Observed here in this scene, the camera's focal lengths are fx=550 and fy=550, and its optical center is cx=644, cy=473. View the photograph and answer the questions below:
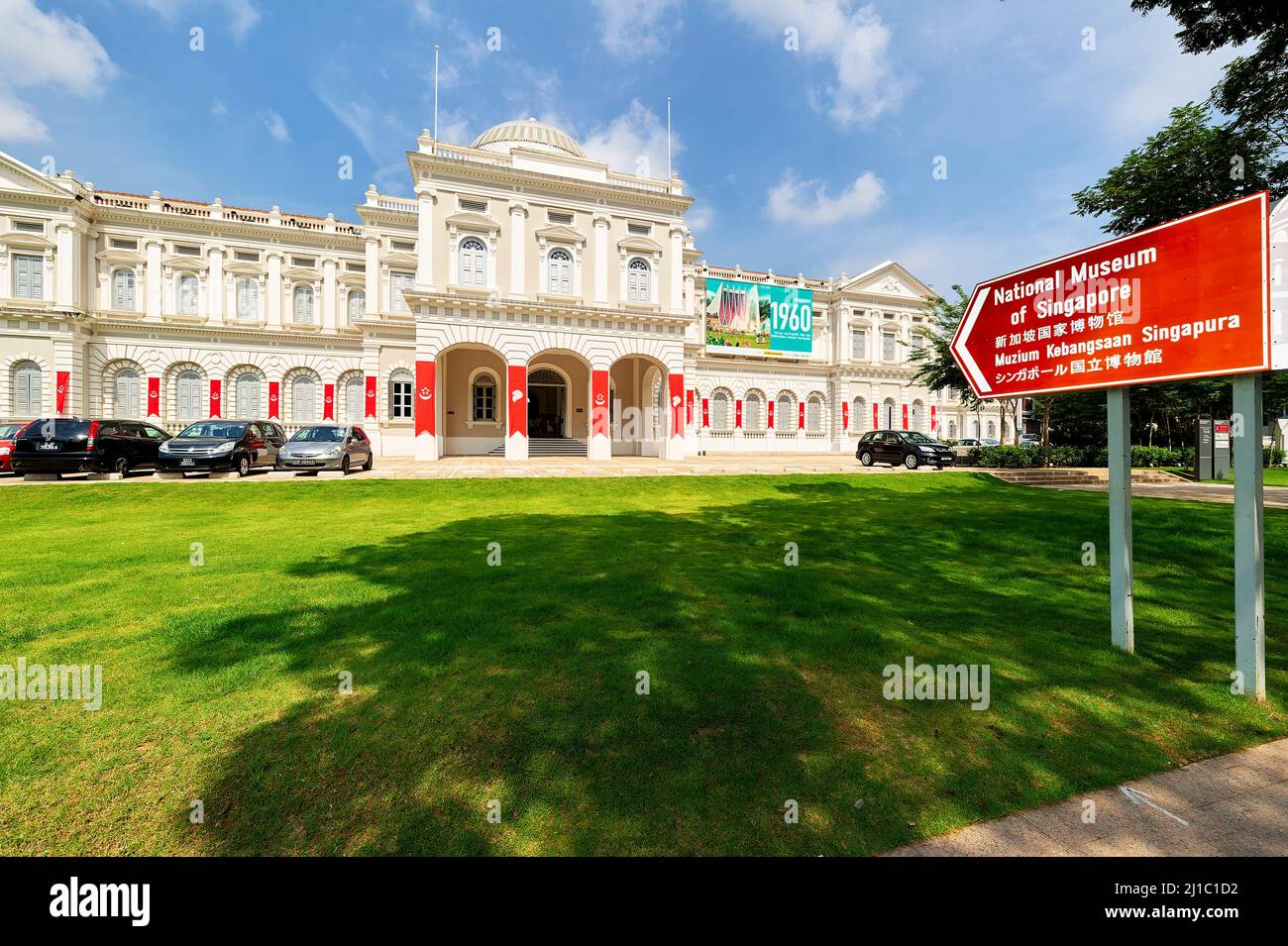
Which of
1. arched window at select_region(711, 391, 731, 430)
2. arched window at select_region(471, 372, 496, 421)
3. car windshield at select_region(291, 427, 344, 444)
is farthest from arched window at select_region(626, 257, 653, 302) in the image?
arched window at select_region(711, 391, 731, 430)

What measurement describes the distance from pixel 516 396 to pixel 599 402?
348 cm

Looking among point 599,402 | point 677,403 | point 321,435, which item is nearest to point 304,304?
point 321,435

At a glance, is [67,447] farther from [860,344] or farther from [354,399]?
[860,344]

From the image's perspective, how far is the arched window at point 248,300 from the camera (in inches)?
1174

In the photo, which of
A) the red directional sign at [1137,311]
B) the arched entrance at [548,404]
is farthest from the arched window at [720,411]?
the red directional sign at [1137,311]

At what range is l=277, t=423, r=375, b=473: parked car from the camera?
52.7 ft

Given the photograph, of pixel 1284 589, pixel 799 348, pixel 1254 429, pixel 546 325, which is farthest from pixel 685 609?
pixel 799 348

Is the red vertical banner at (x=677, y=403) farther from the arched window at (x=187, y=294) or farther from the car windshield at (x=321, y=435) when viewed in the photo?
the arched window at (x=187, y=294)

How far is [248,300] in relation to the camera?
30.0m

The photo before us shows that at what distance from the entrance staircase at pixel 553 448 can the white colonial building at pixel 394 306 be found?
0.39ft

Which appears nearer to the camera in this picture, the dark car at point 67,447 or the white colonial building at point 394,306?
the dark car at point 67,447

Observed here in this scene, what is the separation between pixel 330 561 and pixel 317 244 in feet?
104

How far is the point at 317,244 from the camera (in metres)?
30.7

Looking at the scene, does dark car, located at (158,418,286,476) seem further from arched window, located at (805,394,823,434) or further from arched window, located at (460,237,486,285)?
arched window, located at (805,394,823,434)
